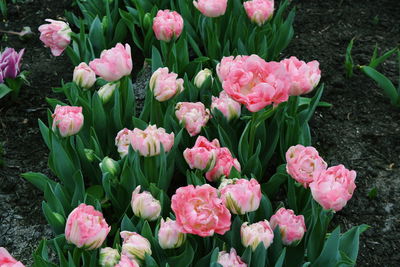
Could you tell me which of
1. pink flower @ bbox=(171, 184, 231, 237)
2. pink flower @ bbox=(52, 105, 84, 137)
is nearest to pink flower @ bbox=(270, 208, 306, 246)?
pink flower @ bbox=(171, 184, 231, 237)

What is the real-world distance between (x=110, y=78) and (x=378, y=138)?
45.1 inches

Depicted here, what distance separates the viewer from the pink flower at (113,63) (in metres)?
1.76

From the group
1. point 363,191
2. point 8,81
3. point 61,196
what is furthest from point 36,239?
point 363,191

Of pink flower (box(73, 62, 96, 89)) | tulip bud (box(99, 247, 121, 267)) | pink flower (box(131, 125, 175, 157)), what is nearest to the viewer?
tulip bud (box(99, 247, 121, 267))

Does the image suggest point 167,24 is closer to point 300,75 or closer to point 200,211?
point 300,75

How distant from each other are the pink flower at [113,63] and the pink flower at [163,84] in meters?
0.09

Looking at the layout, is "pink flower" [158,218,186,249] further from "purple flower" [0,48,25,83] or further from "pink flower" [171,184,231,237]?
"purple flower" [0,48,25,83]

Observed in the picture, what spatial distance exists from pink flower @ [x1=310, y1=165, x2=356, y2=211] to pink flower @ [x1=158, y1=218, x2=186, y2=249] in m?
0.33

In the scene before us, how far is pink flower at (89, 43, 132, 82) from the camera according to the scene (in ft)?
5.77

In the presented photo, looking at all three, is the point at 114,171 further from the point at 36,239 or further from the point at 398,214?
the point at 398,214

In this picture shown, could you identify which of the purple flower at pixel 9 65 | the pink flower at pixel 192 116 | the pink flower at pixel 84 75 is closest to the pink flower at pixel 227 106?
the pink flower at pixel 192 116

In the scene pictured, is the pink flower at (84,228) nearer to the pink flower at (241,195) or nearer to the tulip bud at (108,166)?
the pink flower at (241,195)

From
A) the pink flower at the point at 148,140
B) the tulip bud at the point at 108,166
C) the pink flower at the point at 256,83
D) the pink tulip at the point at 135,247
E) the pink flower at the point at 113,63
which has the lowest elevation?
the tulip bud at the point at 108,166

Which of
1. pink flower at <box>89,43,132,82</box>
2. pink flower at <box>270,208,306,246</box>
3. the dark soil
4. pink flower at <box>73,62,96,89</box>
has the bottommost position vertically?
the dark soil
